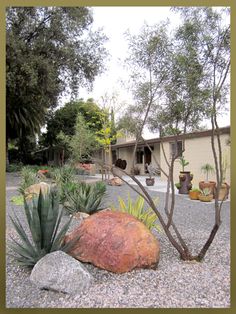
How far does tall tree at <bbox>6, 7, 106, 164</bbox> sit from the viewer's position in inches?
517

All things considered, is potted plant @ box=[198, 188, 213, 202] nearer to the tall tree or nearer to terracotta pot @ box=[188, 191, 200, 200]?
terracotta pot @ box=[188, 191, 200, 200]

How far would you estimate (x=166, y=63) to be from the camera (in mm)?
4086

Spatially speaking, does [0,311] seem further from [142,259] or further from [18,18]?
[18,18]

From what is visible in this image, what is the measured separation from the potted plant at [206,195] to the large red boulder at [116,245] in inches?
268

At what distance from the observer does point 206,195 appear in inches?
409

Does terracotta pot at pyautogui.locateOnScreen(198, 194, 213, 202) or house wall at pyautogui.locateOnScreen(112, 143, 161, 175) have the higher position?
house wall at pyautogui.locateOnScreen(112, 143, 161, 175)

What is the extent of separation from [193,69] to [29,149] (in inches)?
1067

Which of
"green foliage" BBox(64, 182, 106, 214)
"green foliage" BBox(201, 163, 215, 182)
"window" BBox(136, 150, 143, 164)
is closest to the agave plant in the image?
"green foliage" BBox(64, 182, 106, 214)

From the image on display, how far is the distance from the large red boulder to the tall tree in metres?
10.2

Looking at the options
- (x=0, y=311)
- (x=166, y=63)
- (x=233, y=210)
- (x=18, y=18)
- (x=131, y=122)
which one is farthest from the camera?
(x=18, y=18)

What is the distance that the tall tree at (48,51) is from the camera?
43.1ft

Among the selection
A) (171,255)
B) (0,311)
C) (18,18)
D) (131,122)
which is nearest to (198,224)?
(171,255)

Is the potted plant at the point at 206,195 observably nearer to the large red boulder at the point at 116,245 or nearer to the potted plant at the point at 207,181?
the potted plant at the point at 207,181

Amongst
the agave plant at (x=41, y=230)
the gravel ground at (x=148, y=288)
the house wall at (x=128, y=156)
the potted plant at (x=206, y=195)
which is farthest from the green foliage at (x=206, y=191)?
the house wall at (x=128, y=156)
